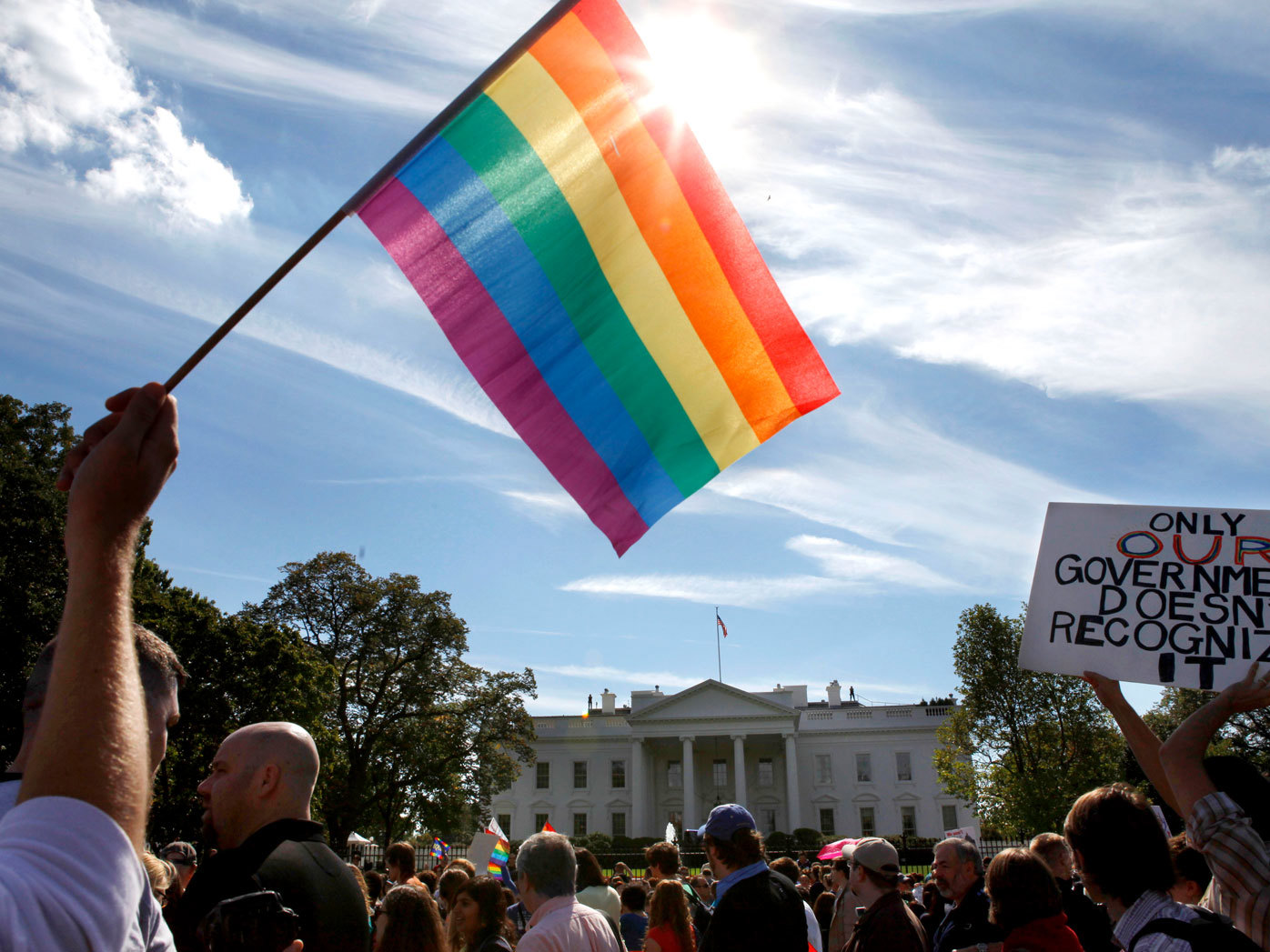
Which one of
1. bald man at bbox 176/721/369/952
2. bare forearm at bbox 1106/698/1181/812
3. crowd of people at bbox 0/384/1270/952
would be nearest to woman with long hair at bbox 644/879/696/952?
crowd of people at bbox 0/384/1270/952

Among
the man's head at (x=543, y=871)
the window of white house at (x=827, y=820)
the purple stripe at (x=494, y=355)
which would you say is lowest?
the window of white house at (x=827, y=820)

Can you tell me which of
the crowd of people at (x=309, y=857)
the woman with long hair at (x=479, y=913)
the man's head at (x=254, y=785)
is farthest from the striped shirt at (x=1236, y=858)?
the woman with long hair at (x=479, y=913)

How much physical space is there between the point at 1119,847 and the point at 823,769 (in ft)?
209

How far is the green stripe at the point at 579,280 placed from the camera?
3.97m

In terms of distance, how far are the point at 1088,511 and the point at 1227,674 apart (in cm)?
88

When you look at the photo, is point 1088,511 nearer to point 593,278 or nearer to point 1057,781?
point 593,278

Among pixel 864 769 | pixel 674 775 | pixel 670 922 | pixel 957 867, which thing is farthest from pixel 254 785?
pixel 674 775

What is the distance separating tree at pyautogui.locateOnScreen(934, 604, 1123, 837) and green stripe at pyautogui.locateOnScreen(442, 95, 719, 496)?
117ft

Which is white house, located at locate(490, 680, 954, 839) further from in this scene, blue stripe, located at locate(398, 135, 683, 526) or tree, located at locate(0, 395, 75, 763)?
blue stripe, located at locate(398, 135, 683, 526)

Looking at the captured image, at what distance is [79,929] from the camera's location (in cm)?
100

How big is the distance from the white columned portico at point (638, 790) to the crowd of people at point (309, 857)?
188 ft

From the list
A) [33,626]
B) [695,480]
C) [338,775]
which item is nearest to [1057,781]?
[338,775]

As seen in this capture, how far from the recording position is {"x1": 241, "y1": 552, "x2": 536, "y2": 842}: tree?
35.5m

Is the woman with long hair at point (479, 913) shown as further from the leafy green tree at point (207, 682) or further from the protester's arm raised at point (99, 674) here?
the leafy green tree at point (207, 682)
